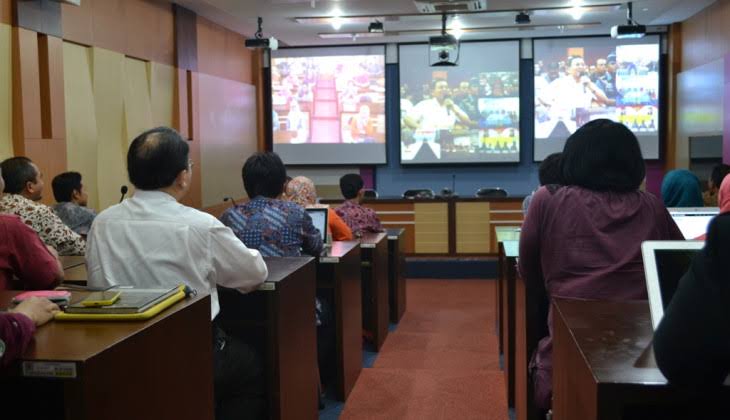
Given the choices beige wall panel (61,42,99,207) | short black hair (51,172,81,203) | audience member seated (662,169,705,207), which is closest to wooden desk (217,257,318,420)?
short black hair (51,172,81,203)

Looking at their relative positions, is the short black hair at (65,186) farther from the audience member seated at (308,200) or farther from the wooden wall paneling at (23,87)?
the audience member seated at (308,200)

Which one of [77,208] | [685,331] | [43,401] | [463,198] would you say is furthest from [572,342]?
[463,198]

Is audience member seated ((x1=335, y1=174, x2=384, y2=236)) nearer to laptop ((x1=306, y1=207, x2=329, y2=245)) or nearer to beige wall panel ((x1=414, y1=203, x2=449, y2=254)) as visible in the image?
laptop ((x1=306, y1=207, x2=329, y2=245))

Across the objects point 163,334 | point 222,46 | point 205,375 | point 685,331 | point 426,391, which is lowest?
point 426,391

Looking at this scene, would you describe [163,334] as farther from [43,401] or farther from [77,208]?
[77,208]

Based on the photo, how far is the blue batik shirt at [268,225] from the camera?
317cm

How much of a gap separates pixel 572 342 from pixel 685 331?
427mm

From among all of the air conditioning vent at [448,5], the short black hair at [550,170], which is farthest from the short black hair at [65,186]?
the air conditioning vent at [448,5]

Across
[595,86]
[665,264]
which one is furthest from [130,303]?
[595,86]

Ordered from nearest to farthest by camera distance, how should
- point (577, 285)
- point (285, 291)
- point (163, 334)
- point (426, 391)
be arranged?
point (163, 334), point (577, 285), point (285, 291), point (426, 391)

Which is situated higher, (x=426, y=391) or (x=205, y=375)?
(x=205, y=375)

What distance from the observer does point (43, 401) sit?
147cm

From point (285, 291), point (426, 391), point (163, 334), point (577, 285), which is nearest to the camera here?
point (163, 334)

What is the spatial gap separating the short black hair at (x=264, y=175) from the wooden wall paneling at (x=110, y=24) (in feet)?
11.6
